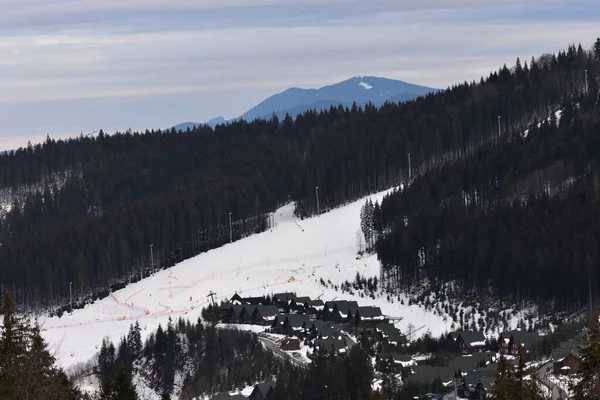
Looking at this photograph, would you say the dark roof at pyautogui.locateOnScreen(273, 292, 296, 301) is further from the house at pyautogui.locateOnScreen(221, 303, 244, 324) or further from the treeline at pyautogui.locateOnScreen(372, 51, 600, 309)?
the treeline at pyautogui.locateOnScreen(372, 51, 600, 309)

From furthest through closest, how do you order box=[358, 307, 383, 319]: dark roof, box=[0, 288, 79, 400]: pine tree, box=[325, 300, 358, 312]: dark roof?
box=[325, 300, 358, 312]: dark roof < box=[358, 307, 383, 319]: dark roof < box=[0, 288, 79, 400]: pine tree

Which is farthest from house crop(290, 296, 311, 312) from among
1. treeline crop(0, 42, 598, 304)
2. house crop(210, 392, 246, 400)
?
treeline crop(0, 42, 598, 304)

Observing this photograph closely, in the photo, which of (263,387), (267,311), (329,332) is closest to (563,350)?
(263,387)

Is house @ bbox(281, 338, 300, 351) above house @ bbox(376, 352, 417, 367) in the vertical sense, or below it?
below

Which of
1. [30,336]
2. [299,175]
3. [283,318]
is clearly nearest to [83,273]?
[299,175]

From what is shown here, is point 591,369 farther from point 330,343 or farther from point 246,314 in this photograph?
point 246,314

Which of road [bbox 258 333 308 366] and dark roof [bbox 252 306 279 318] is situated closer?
road [bbox 258 333 308 366]

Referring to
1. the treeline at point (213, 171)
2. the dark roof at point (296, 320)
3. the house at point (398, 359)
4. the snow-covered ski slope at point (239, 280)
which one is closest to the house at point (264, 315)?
the dark roof at point (296, 320)

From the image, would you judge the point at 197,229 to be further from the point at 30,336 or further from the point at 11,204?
the point at 30,336
